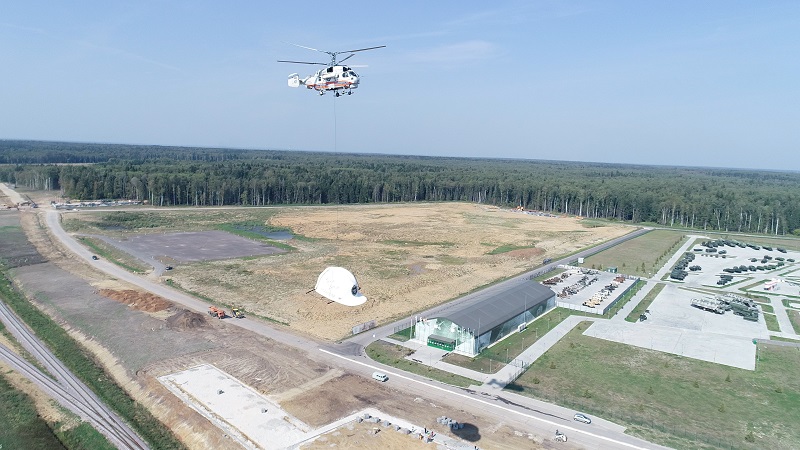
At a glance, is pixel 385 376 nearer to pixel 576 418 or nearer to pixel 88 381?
pixel 576 418

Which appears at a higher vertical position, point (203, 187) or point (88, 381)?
point (203, 187)

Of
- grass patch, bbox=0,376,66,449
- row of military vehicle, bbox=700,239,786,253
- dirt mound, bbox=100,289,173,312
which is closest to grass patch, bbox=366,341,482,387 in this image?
grass patch, bbox=0,376,66,449

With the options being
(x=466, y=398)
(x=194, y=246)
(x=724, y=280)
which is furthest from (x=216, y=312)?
(x=724, y=280)

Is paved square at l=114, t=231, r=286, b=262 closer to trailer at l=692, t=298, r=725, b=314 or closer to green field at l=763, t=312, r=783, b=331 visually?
trailer at l=692, t=298, r=725, b=314

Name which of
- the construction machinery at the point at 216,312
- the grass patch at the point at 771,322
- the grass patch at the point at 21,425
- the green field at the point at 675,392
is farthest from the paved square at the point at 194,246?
the grass patch at the point at 771,322

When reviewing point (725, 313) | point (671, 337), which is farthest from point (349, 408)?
point (725, 313)
